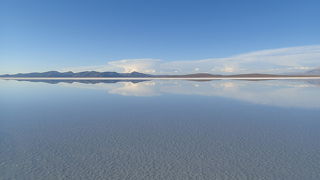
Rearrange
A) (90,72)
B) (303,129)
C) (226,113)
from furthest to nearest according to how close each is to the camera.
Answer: (90,72) < (226,113) < (303,129)

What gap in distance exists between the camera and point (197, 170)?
474cm

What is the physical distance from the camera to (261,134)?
23.7 ft

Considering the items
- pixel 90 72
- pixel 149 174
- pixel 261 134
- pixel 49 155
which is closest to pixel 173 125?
pixel 261 134

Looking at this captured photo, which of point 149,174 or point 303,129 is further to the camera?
point 303,129

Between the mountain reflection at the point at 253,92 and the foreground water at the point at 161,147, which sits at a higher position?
the foreground water at the point at 161,147

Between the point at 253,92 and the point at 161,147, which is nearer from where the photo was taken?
the point at 161,147

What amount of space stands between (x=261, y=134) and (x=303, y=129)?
2.11 metres

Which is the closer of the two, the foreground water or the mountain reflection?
the foreground water

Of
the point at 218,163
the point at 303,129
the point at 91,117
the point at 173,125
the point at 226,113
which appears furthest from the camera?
the point at 226,113

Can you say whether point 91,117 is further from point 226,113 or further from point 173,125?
point 226,113

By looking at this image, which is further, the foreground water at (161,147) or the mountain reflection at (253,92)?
the mountain reflection at (253,92)

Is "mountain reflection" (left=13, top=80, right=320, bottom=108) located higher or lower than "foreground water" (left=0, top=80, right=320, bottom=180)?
lower

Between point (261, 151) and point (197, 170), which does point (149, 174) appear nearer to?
point (197, 170)

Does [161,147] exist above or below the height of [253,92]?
above
